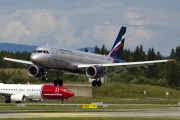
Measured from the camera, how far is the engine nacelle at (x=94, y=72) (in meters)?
108

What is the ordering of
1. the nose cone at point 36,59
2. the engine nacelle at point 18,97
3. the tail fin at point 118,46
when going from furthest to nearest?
1. the engine nacelle at point 18,97
2. the tail fin at point 118,46
3. the nose cone at point 36,59

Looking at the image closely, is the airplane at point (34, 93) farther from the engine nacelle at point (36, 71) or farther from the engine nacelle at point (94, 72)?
the engine nacelle at point (36, 71)

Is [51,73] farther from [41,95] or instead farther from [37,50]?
[41,95]

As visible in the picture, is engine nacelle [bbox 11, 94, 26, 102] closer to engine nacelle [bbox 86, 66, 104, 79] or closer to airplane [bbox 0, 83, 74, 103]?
airplane [bbox 0, 83, 74, 103]

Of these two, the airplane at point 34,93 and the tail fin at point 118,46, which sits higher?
the tail fin at point 118,46

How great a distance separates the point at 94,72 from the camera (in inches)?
4252

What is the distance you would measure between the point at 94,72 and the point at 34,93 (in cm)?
5045

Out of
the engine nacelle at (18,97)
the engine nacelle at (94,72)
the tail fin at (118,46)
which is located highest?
the tail fin at (118,46)

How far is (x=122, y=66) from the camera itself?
115688 millimetres

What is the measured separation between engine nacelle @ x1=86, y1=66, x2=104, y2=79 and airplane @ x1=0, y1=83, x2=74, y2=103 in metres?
44.3

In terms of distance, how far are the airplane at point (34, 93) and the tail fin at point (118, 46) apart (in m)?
26.0

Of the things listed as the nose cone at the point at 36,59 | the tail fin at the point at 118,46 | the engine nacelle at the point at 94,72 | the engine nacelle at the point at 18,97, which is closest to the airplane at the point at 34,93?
the engine nacelle at the point at 18,97

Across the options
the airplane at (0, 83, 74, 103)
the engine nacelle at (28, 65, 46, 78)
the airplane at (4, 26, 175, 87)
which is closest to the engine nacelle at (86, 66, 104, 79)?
the airplane at (4, 26, 175, 87)

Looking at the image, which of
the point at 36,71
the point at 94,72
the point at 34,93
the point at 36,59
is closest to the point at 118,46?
the point at 94,72
